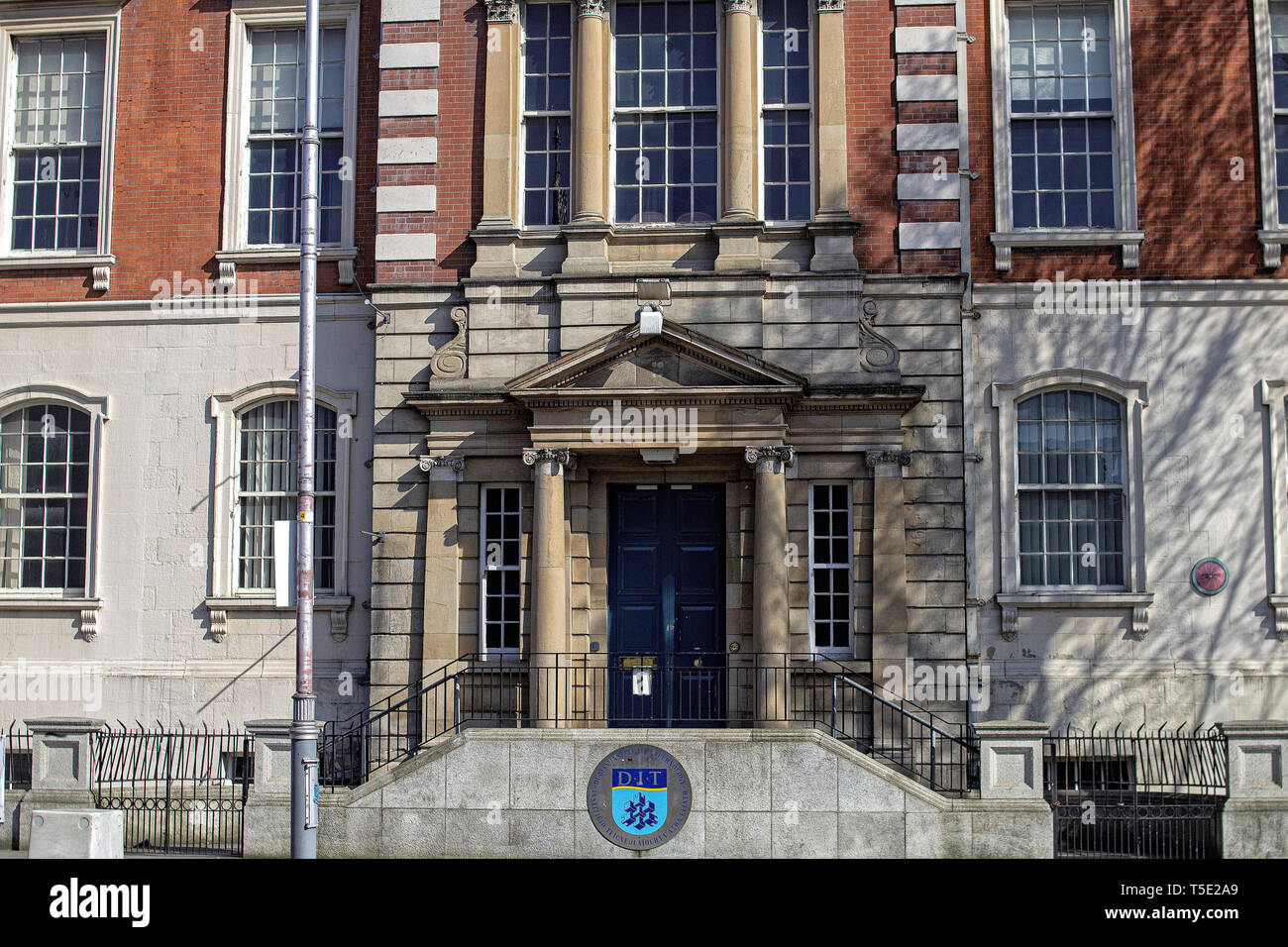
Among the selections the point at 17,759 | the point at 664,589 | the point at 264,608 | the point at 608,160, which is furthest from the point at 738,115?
the point at 17,759

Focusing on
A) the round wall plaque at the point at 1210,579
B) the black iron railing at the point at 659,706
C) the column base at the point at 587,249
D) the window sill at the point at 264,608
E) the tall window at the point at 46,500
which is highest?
the column base at the point at 587,249

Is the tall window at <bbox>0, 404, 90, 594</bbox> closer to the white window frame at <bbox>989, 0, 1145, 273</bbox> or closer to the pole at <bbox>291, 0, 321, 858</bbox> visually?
the pole at <bbox>291, 0, 321, 858</bbox>

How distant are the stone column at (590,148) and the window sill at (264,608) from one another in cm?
546

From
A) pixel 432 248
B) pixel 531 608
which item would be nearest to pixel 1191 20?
pixel 432 248

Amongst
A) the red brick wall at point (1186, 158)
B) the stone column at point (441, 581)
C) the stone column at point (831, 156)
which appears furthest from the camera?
the red brick wall at point (1186, 158)

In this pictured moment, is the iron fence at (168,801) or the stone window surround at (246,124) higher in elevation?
the stone window surround at (246,124)

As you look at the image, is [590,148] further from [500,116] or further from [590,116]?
[500,116]

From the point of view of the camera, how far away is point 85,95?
19.5 metres

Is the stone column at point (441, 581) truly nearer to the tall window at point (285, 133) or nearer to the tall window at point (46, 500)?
the tall window at point (285, 133)

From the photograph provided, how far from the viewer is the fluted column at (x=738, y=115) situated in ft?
56.4

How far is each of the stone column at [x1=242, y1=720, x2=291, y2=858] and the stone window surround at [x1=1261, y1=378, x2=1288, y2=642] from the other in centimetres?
1231

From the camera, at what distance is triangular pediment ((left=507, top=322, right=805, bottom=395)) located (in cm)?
1650

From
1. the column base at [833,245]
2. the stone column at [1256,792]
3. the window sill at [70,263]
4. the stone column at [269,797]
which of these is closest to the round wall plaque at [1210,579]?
the stone column at [1256,792]

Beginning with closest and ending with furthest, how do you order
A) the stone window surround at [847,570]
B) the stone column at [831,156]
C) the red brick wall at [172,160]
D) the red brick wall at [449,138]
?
the stone window surround at [847,570]
the stone column at [831,156]
the red brick wall at [449,138]
the red brick wall at [172,160]
